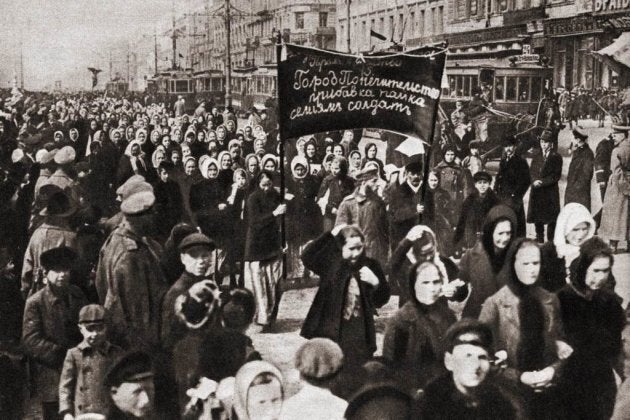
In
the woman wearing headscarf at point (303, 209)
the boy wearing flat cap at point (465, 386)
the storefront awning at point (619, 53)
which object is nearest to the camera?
the boy wearing flat cap at point (465, 386)

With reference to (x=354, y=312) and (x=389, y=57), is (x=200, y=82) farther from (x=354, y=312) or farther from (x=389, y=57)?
(x=354, y=312)

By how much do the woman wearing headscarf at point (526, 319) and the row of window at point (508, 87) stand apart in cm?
Answer: 1209

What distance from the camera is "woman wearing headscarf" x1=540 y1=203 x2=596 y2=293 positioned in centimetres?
549

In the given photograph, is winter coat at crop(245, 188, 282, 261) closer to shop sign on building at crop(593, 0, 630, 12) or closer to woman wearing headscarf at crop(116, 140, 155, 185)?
woman wearing headscarf at crop(116, 140, 155, 185)

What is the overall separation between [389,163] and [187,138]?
121 inches

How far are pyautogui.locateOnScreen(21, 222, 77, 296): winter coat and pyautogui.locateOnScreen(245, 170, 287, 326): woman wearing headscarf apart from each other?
1817mm

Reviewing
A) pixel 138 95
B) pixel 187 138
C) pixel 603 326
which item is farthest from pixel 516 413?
pixel 138 95

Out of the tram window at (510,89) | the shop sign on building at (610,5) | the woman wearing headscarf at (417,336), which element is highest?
the shop sign on building at (610,5)

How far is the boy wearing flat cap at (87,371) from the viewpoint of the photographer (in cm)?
402

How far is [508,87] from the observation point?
16438 mm

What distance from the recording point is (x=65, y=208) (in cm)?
574

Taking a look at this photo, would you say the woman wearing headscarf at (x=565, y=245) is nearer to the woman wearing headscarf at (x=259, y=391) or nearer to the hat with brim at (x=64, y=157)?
the woman wearing headscarf at (x=259, y=391)

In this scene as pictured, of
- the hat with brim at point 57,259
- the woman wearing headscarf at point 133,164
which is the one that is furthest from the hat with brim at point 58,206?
the woman wearing headscarf at point 133,164

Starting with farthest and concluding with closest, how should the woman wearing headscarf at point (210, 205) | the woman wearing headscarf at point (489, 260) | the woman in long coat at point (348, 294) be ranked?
1. the woman wearing headscarf at point (210, 205)
2. the woman wearing headscarf at point (489, 260)
3. the woman in long coat at point (348, 294)
